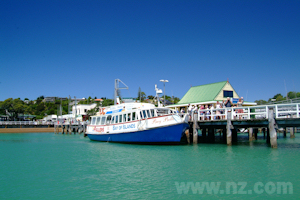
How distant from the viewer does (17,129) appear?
7925cm

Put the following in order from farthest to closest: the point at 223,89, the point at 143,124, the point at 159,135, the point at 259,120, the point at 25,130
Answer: the point at 25,130, the point at 223,89, the point at 143,124, the point at 159,135, the point at 259,120

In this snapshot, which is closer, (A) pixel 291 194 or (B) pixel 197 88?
(A) pixel 291 194

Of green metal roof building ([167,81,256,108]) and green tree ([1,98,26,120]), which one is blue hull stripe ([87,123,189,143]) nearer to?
green metal roof building ([167,81,256,108])

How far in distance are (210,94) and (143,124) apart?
1989 centimetres

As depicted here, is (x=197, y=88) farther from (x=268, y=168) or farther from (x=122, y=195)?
(x=122, y=195)

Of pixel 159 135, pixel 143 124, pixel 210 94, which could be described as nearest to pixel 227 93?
pixel 210 94

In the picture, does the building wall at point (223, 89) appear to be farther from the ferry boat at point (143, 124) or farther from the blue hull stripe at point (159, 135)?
the blue hull stripe at point (159, 135)

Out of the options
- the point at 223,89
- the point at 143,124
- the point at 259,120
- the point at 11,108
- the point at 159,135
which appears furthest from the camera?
the point at 11,108

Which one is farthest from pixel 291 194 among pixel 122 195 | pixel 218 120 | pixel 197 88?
pixel 197 88

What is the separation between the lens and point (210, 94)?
138 feet

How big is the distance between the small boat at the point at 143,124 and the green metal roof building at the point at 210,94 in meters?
15.7

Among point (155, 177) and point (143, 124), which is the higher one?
point (143, 124)

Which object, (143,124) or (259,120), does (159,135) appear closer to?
(143,124)

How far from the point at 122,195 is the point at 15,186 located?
224 inches
